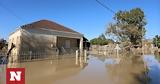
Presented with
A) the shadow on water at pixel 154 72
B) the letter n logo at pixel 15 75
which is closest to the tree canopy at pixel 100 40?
the shadow on water at pixel 154 72

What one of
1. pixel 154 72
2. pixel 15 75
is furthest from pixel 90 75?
pixel 15 75

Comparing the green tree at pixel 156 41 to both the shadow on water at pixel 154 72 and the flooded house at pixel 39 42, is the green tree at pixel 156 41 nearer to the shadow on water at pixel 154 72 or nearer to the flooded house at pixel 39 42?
the flooded house at pixel 39 42

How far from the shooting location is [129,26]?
3716cm

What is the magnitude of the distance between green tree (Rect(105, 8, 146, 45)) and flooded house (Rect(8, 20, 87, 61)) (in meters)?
11.3

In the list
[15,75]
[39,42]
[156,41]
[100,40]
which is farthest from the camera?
[100,40]

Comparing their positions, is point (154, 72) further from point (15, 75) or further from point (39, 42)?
point (39, 42)

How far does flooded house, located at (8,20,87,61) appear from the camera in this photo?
20.4m

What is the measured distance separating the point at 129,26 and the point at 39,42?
19718 mm

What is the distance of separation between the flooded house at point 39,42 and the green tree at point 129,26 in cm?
1127

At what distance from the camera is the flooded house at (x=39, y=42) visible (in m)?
20.4

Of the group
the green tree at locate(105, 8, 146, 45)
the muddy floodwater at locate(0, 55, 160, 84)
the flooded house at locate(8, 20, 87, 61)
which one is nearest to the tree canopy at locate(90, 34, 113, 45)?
the green tree at locate(105, 8, 146, 45)

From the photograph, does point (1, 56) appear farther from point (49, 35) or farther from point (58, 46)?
point (58, 46)

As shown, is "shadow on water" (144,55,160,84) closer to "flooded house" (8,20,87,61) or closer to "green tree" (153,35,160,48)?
"flooded house" (8,20,87,61)

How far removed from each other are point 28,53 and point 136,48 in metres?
24.1
